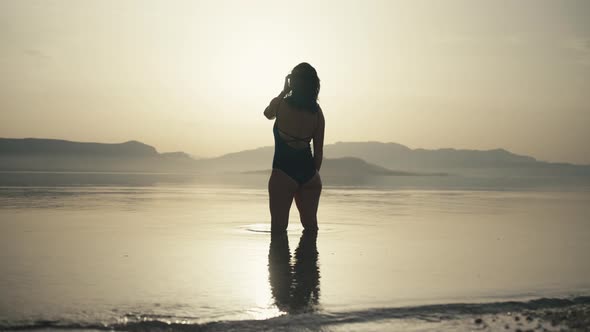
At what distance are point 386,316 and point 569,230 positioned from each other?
6401mm

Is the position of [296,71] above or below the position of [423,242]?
above

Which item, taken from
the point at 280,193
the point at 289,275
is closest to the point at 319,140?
the point at 280,193

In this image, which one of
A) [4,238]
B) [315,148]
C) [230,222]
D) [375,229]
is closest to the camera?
[4,238]

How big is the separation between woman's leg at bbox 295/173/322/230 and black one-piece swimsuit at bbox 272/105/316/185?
88mm

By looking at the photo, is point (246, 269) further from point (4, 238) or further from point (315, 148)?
point (4, 238)

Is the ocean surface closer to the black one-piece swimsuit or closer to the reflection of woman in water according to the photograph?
the reflection of woman in water

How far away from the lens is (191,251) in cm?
635

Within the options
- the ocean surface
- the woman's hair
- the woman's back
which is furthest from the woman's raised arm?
the ocean surface

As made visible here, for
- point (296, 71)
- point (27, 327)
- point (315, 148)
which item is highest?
point (296, 71)

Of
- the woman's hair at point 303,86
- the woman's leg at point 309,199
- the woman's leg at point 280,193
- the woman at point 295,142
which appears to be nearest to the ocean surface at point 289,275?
the woman's leg at point 309,199

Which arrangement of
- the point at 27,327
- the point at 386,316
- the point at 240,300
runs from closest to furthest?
the point at 27,327
the point at 386,316
the point at 240,300

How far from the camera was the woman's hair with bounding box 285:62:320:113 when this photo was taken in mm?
7395

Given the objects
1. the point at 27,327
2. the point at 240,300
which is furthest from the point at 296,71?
the point at 27,327

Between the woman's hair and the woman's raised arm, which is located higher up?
the woman's hair
